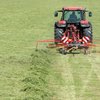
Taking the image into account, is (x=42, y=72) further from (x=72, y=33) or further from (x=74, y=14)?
(x=74, y=14)

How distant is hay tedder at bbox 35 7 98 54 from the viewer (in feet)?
57.7

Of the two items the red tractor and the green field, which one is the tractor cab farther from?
the green field

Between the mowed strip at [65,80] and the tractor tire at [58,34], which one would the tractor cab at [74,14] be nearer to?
the tractor tire at [58,34]

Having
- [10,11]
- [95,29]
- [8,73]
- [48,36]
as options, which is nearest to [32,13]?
[10,11]

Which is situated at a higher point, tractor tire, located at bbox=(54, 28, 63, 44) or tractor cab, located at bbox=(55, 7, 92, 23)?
tractor cab, located at bbox=(55, 7, 92, 23)

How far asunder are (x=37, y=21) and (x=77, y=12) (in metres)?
11.7

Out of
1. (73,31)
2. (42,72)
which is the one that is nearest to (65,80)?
(42,72)

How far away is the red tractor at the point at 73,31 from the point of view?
698 inches

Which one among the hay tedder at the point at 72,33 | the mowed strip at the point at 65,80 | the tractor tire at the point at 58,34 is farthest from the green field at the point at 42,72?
the tractor tire at the point at 58,34

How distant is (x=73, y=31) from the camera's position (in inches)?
730

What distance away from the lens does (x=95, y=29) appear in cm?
2641

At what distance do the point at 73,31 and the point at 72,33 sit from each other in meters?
0.25

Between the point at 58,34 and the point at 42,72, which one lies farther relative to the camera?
the point at 58,34

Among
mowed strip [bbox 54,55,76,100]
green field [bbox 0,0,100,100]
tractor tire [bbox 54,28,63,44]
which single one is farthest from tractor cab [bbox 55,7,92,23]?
mowed strip [bbox 54,55,76,100]
